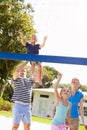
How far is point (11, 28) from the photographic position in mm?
27000

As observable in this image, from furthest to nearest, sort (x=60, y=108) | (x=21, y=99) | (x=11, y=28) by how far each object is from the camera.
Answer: (x=11, y=28) → (x=21, y=99) → (x=60, y=108)

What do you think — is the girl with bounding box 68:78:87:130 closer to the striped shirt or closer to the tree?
the striped shirt

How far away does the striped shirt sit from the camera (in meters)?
6.24

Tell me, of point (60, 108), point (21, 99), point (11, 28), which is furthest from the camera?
point (11, 28)

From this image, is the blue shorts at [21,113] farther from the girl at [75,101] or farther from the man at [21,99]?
the girl at [75,101]

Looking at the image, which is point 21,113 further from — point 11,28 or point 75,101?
point 11,28

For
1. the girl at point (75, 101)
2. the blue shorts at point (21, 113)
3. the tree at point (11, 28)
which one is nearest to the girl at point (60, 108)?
the girl at point (75, 101)

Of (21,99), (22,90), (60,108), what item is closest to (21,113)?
(21,99)

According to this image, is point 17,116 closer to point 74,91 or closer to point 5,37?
point 74,91

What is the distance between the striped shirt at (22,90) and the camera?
6.24 meters

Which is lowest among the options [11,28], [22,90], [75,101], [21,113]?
[21,113]

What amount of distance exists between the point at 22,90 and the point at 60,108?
855 millimetres

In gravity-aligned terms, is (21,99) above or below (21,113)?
above

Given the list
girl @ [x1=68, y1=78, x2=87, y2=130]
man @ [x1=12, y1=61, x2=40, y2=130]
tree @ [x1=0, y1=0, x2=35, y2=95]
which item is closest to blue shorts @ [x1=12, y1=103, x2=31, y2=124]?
man @ [x1=12, y1=61, x2=40, y2=130]
